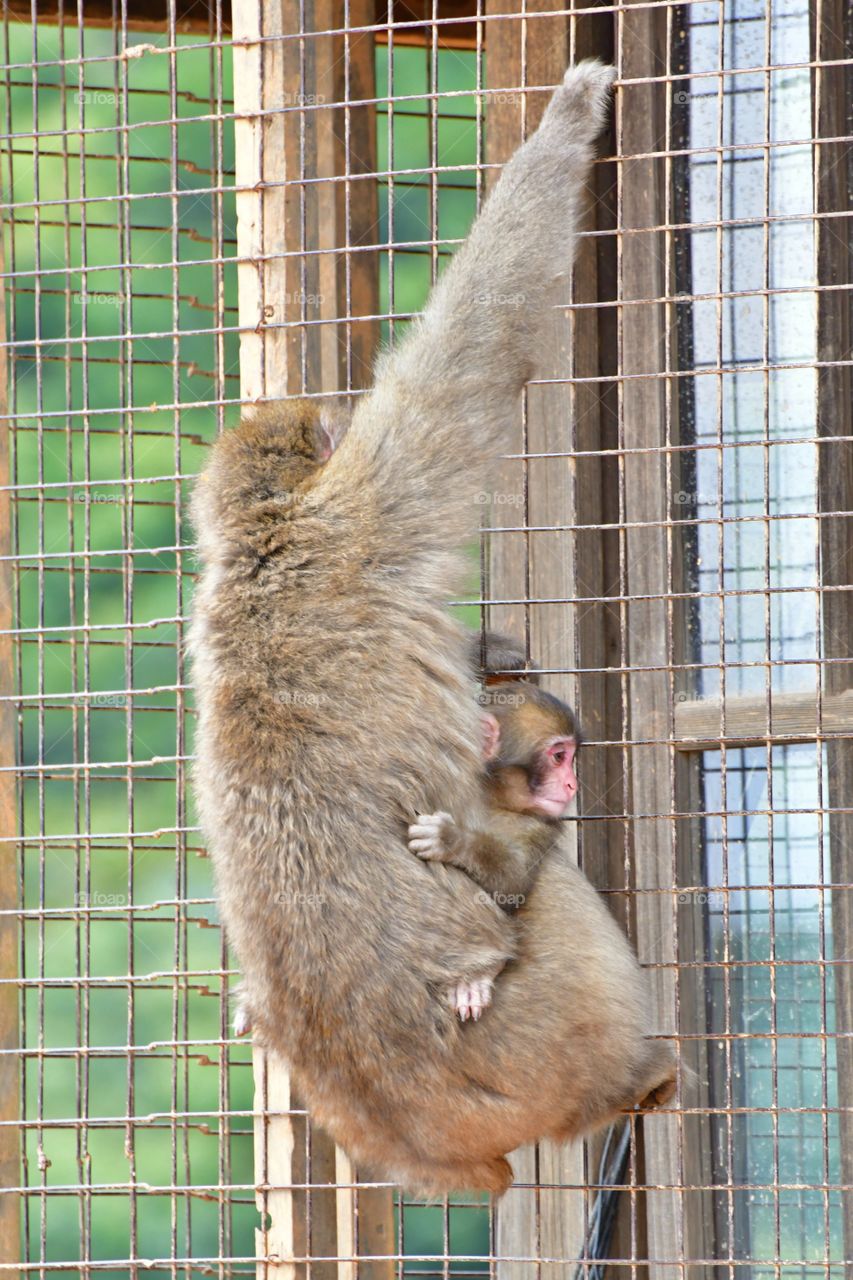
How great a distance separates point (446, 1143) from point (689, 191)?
3.12 meters

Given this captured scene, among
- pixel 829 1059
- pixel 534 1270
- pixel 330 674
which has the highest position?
pixel 330 674

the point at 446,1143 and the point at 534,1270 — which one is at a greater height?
the point at 446,1143

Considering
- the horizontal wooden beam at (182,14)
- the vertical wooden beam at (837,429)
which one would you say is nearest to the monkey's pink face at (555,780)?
the vertical wooden beam at (837,429)

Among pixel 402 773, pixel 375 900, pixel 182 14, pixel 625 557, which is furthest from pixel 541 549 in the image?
pixel 182 14

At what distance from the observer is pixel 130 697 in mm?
4305

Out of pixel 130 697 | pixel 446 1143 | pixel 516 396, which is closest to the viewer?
pixel 446 1143

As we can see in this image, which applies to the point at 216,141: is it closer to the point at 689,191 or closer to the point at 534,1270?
the point at 689,191

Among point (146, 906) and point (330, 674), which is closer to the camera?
point (330, 674)

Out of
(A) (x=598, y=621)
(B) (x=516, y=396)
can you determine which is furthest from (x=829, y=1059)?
(B) (x=516, y=396)

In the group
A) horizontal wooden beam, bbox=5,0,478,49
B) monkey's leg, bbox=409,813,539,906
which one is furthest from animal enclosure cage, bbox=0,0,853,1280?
horizontal wooden beam, bbox=5,0,478,49

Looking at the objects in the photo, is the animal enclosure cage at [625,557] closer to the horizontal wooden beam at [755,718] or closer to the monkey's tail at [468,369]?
the horizontal wooden beam at [755,718]

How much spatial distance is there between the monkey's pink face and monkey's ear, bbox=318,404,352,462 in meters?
0.91

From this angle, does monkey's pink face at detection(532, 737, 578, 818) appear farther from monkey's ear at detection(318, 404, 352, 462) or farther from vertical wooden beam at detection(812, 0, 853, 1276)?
vertical wooden beam at detection(812, 0, 853, 1276)

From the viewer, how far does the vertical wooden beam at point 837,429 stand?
476 cm
